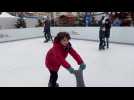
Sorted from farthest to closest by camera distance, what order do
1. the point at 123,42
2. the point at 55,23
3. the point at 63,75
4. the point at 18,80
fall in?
1. the point at 55,23
2. the point at 123,42
3. the point at 63,75
4. the point at 18,80

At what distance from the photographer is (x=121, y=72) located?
3.58m

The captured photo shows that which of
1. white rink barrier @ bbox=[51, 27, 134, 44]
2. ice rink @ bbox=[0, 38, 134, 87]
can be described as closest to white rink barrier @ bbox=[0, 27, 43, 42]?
white rink barrier @ bbox=[51, 27, 134, 44]

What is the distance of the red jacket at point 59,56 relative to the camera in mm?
2049

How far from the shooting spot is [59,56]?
2.07 m

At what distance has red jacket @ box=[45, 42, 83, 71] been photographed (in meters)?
2.05

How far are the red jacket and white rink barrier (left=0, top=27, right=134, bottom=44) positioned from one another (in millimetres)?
4995

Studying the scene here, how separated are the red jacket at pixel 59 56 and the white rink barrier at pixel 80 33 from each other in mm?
4995

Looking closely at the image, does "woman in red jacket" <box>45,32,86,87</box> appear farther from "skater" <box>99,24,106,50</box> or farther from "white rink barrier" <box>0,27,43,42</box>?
"white rink barrier" <box>0,27,43,42</box>

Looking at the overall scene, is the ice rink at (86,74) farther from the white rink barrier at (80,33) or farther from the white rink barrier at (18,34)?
the white rink barrier at (18,34)

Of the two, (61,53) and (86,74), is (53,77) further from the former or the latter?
(86,74)
